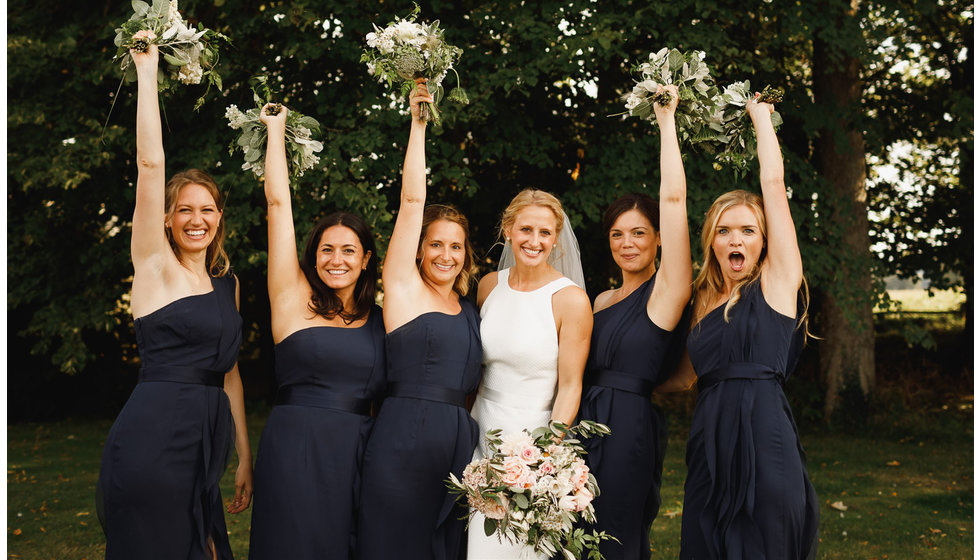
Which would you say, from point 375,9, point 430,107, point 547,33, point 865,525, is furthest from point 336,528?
point 375,9

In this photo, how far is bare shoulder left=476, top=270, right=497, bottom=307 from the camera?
4809 mm

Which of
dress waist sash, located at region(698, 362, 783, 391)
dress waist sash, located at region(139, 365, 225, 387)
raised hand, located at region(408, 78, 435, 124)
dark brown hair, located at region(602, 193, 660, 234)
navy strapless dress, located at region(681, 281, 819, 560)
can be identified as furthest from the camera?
dark brown hair, located at region(602, 193, 660, 234)

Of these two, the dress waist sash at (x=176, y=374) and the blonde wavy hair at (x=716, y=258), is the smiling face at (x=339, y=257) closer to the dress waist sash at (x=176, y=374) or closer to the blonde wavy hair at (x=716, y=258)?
the dress waist sash at (x=176, y=374)

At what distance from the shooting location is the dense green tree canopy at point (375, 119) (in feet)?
31.6

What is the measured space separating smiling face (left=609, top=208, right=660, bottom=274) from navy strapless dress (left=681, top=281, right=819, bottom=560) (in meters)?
0.64

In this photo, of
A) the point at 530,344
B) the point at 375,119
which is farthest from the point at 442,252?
the point at 375,119

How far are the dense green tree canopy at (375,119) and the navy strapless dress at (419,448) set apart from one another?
496cm

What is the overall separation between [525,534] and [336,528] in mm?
971

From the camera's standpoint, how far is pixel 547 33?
9.42m

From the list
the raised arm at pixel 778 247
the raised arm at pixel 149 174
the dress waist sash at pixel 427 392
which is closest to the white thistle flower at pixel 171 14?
the raised arm at pixel 149 174

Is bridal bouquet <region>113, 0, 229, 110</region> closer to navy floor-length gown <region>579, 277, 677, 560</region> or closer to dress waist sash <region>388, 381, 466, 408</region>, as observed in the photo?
dress waist sash <region>388, 381, 466, 408</region>

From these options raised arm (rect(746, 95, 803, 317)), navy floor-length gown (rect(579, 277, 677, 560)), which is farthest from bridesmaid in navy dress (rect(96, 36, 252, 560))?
raised arm (rect(746, 95, 803, 317))

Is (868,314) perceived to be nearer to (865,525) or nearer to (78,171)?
(865,525)

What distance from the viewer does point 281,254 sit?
4254mm
